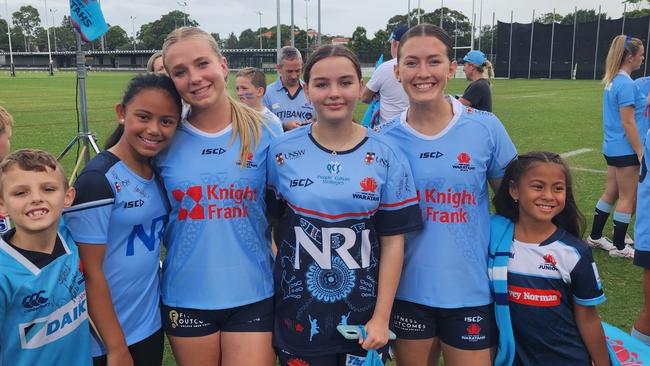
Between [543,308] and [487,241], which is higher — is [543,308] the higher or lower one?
the lower one

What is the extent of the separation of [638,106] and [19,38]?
4779 inches

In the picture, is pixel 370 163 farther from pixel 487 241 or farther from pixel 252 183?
pixel 487 241

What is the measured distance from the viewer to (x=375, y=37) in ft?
236

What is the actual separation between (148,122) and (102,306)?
73 cm

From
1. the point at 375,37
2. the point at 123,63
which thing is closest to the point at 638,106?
the point at 375,37

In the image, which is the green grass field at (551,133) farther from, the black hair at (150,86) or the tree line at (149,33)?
the tree line at (149,33)

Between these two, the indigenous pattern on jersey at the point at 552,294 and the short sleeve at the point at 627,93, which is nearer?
the indigenous pattern on jersey at the point at 552,294

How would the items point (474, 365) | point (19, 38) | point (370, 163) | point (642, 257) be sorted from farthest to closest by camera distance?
point (19, 38), point (642, 257), point (474, 365), point (370, 163)

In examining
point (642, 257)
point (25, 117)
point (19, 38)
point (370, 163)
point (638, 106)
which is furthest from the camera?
point (19, 38)

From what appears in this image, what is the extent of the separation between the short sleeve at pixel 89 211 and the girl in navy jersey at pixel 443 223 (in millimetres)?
1185

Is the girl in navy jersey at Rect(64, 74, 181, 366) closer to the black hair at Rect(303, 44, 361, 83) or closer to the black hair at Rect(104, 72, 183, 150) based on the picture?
the black hair at Rect(104, 72, 183, 150)

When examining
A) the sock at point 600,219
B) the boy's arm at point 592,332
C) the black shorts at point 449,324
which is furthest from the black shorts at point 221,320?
the sock at point 600,219

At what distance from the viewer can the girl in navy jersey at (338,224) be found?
80.0 inches

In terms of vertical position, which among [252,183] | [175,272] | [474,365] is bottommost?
[474,365]
